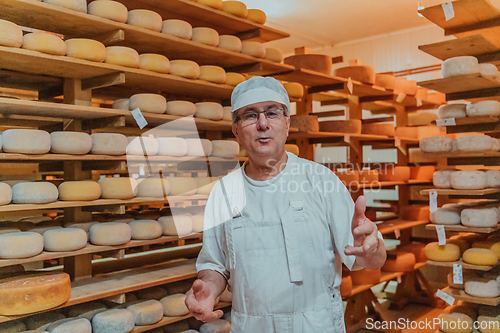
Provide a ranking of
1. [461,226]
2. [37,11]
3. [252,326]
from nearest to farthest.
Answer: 1. [252,326]
2. [37,11]
3. [461,226]

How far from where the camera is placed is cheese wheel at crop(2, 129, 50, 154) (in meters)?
2.11

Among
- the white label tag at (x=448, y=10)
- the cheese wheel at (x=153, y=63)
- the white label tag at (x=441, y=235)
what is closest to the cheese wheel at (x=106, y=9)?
the cheese wheel at (x=153, y=63)

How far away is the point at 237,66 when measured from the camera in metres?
3.32

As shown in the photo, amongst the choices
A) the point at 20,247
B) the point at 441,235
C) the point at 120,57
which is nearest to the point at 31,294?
the point at 20,247

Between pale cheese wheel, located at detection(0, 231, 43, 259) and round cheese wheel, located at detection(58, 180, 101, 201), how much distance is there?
10.4 inches

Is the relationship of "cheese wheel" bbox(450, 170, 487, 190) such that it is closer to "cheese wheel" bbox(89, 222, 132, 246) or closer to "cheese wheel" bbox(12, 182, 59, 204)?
"cheese wheel" bbox(89, 222, 132, 246)

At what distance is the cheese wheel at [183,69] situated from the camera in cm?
275

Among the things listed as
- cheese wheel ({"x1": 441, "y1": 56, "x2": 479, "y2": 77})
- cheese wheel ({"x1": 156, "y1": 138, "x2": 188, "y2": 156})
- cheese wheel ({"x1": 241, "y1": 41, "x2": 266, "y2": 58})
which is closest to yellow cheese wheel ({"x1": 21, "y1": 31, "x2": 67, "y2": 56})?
cheese wheel ({"x1": 156, "y1": 138, "x2": 188, "y2": 156})

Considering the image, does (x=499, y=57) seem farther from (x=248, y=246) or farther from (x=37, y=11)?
(x=37, y=11)

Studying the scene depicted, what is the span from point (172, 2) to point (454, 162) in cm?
257

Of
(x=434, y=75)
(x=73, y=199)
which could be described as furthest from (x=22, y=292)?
(x=434, y=75)

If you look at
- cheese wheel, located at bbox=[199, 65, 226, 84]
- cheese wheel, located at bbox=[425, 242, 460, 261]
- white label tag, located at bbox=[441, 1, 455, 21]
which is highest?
white label tag, located at bbox=[441, 1, 455, 21]

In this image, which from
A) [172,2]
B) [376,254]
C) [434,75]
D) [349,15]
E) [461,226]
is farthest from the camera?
[434,75]

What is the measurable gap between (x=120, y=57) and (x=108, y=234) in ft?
3.40
